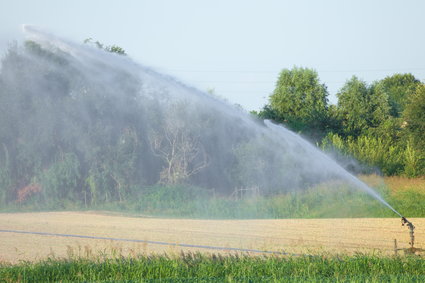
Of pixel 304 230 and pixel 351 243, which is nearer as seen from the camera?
pixel 351 243

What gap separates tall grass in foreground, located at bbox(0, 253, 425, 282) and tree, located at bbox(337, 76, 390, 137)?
4954 centimetres

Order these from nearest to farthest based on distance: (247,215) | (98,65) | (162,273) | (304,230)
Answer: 1. (162,273)
2. (304,230)
3. (98,65)
4. (247,215)

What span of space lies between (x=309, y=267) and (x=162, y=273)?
7.63ft

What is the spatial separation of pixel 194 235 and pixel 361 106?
46.4m

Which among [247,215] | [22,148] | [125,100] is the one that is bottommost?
[247,215]

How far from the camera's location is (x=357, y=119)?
61531 mm

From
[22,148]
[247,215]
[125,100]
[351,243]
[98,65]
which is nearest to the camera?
[351,243]

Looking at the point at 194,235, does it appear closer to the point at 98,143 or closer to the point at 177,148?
the point at 177,148

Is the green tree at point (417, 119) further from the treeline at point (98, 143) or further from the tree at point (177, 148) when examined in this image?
the tree at point (177, 148)

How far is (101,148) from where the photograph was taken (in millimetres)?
35375

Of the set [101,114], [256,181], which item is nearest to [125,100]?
[101,114]

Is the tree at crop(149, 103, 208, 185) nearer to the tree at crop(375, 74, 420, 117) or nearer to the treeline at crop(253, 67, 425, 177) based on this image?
the treeline at crop(253, 67, 425, 177)

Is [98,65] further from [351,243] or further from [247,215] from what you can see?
[351,243]

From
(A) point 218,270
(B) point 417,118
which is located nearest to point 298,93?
(B) point 417,118
